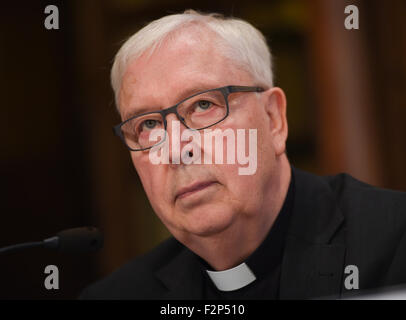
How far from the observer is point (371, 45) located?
1595mm

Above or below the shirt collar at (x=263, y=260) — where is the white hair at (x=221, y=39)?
above

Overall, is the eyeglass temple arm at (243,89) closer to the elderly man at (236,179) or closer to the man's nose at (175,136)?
the elderly man at (236,179)

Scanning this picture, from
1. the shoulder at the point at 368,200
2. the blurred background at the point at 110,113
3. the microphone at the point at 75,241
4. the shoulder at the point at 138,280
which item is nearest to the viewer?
the microphone at the point at 75,241

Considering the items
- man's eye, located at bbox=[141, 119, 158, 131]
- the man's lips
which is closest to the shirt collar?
the man's lips

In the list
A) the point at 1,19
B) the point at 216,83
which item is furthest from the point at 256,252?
the point at 1,19

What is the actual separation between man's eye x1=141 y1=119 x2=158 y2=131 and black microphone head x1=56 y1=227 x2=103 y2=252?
0.25 m

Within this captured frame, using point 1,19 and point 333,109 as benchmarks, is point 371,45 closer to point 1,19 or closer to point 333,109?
point 333,109

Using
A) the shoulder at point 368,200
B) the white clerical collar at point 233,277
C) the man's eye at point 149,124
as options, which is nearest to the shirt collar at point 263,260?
the white clerical collar at point 233,277

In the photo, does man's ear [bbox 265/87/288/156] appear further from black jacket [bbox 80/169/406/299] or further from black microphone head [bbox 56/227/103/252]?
black microphone head [bbox 56/227/103/252]

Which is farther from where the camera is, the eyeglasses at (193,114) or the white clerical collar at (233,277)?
the white clerical collar at (233,277)

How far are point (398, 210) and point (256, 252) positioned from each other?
34 centimetres

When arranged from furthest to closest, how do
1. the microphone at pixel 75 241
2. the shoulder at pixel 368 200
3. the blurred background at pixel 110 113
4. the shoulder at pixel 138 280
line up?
the blurred background at pixel 110 113 < the shoulder at pixel 138 280 < the shoulder at pixel 368 200 < the microphone at pixel 75 241

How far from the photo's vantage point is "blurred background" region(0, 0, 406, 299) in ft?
5.14

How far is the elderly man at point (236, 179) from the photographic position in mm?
1057
